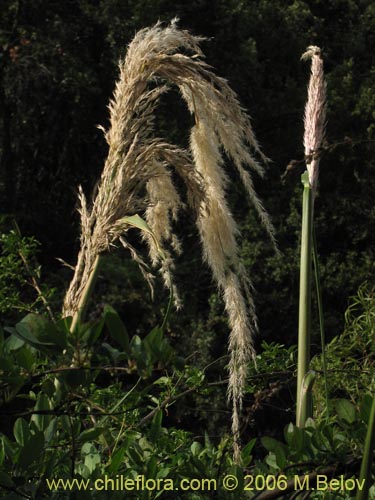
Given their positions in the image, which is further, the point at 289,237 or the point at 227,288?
the point at 289,237

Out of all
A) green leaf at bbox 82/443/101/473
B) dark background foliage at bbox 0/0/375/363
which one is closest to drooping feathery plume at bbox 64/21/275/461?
green leaf at bbox 82/443/101/473

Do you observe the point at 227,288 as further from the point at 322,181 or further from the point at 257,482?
the point at 322,181

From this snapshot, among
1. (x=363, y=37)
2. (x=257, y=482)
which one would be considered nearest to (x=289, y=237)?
(x=363, y=37)

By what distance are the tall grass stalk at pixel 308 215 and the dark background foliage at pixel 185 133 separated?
4.78 meters

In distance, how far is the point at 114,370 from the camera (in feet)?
2.77

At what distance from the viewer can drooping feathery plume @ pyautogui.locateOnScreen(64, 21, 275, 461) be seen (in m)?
1.26

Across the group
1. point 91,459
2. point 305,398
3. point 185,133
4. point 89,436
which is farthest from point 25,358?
point 185,133

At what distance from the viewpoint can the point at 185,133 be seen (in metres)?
6.44

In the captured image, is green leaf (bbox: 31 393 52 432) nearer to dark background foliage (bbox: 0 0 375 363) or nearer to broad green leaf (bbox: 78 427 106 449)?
broad green leaf (bbox: 78 427 106 449)

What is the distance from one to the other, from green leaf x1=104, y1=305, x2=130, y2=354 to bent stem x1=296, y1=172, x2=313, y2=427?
0.33 meters

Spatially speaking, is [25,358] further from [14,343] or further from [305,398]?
[305,398]

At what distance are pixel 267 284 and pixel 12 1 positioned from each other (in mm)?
2636

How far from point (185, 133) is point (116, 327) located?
18.6 ft

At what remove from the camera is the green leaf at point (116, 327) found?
2.75ft
